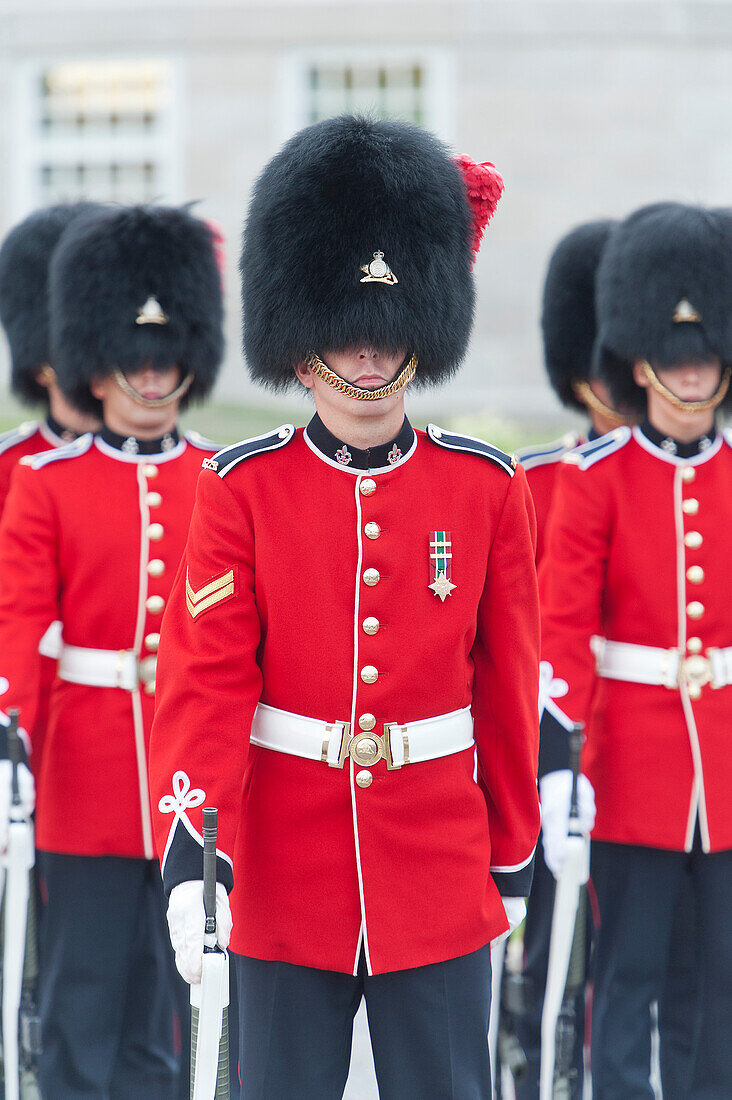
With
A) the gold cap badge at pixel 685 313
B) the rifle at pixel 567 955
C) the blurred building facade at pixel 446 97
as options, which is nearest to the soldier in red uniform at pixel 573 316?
the gold cap badge at pixel 685 313

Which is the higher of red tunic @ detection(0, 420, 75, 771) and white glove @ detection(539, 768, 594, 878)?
red tunic @ detection(0, 420, 75, 771)

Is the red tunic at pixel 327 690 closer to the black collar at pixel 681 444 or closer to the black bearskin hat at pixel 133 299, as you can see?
the black collar at pixel 681 444

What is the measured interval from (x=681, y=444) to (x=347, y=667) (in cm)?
123

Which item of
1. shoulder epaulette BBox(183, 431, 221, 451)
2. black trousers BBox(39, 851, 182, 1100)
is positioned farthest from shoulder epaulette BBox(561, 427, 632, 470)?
black trousers BBox(39, 851, 182, 1100)

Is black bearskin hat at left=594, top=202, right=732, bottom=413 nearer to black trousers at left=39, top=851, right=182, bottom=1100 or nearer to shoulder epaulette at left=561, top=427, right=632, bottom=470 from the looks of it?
shoulder epaulette at left=561, top=427, right=632, bottom=470

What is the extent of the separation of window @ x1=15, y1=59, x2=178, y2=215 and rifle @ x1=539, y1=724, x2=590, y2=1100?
9215 millimetres

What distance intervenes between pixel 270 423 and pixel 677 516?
753cm

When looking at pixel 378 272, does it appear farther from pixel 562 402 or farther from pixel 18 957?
pixel 562 402

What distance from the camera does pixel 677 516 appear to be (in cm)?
311

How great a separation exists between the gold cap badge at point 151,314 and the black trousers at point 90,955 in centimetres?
119

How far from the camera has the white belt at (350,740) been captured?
2238 mm

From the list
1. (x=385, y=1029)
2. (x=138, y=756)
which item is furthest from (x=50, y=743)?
(x=385, y=1029)

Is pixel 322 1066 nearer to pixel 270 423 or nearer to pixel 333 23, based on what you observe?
pixel 270 423

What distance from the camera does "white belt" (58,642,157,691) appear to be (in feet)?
10.3
